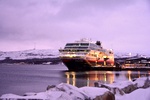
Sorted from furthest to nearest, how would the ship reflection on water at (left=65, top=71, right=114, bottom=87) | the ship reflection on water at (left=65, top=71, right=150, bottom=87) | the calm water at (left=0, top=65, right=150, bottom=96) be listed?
1. the ship reflection on water at (left=65, top=71, right=150, bottom=87)
2. the ship reflection on water at (left=65, top=71, right=114, bottom=87)
3. the calm water at (left=0, top=65, right=150, bottom=96)

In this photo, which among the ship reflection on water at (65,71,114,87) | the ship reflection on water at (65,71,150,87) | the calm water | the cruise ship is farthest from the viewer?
the cruise ship

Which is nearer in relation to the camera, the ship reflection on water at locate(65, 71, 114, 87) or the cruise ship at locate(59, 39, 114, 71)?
the ship reflection on water at locate(65, 71, 114, 87)

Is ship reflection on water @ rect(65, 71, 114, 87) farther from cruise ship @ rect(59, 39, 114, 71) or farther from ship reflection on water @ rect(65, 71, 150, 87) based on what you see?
cruise ship @ rect(59, 39, 114, 71)

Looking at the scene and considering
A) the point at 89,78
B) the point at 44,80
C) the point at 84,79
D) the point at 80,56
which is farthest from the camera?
the point at 80,56

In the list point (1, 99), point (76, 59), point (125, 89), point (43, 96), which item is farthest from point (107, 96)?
point (76, 59)

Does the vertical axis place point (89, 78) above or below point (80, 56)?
below

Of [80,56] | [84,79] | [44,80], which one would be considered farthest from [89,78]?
[80,56]

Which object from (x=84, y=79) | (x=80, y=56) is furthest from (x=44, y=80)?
(x=80, y=56)

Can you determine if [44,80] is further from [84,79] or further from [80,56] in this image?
[80,56]

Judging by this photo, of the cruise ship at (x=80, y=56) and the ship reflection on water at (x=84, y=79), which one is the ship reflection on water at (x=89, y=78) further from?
the cruise ship at (x=80, y=56)

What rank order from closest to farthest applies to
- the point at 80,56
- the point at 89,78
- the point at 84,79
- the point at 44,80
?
the point at 44,80 → the point at 84,79 → the point at 89,78 → the point at 80,56

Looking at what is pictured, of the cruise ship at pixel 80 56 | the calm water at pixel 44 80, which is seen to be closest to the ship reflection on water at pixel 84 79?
the calm water at pixel 44 80

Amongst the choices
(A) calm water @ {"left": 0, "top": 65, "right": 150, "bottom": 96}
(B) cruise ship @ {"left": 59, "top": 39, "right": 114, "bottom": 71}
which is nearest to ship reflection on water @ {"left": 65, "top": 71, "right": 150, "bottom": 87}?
(A) calm water @ {"left": 0, "top": 65, "right": 150, "bottom": 96}

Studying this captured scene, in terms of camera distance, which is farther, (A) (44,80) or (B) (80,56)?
(B) (80,56)
